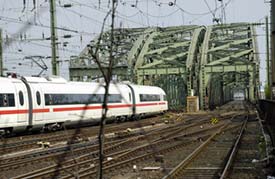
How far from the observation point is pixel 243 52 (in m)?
71.9

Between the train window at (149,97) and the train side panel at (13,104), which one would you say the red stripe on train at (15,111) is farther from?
the train window at (149,97)

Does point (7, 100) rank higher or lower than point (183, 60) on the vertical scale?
lower

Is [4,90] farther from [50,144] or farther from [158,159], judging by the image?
[158,159]

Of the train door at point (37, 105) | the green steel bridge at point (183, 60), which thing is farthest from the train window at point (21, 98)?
the green steel bridge at point (183, 60)

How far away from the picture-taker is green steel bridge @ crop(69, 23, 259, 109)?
59.4 metres

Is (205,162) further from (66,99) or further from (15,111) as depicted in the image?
(66,99)

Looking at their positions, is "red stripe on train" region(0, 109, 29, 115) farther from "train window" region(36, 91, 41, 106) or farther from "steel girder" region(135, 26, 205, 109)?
"steel girder" region(135, 26, 205, 109)

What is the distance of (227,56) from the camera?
68.2 metres

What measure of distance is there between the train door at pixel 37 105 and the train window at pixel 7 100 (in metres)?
1.63

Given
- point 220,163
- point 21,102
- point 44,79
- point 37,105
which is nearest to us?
point 220,163

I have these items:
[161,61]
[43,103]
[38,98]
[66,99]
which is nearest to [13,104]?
[38,98]

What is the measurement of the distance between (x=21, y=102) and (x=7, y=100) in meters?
0.92

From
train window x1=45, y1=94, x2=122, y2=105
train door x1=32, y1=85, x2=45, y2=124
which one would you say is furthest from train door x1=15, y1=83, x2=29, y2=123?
train window x1=45, y1=94, x2=122, y2=105

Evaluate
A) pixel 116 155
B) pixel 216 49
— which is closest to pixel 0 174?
pixel 116 155
